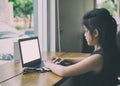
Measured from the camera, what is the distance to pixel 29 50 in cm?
243

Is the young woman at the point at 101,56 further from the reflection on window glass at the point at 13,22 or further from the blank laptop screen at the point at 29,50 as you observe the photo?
the reflection on window glass at the point at 13,22

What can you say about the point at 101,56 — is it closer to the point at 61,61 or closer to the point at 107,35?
the point at 107,35

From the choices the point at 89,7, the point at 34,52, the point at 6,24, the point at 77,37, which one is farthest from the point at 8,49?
the point at 89,7

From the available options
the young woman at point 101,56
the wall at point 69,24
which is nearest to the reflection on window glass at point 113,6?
the wall at point 69,24

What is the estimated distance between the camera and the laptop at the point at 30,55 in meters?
2.28

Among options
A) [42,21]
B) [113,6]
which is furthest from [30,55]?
[113,6]

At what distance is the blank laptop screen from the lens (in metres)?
2.32

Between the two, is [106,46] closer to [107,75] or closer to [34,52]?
[107,75]

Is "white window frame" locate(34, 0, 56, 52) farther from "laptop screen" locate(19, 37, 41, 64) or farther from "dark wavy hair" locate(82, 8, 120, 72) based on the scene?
"dark wavy hair" locate(82, 8, 120, 72)

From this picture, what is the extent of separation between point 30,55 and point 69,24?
2.34 metres

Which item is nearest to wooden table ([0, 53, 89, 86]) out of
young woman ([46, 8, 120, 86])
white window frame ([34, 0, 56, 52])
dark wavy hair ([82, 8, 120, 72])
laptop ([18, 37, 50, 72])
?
laptop ([18, 37, 50, 72])

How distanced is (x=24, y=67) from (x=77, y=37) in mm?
2985

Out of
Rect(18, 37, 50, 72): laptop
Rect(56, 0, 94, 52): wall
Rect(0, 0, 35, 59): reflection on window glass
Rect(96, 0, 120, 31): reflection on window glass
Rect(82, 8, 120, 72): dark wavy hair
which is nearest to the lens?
Rect(82, 8, 120, 72): dark wavy hair

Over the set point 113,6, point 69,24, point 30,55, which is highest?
point 113,6
